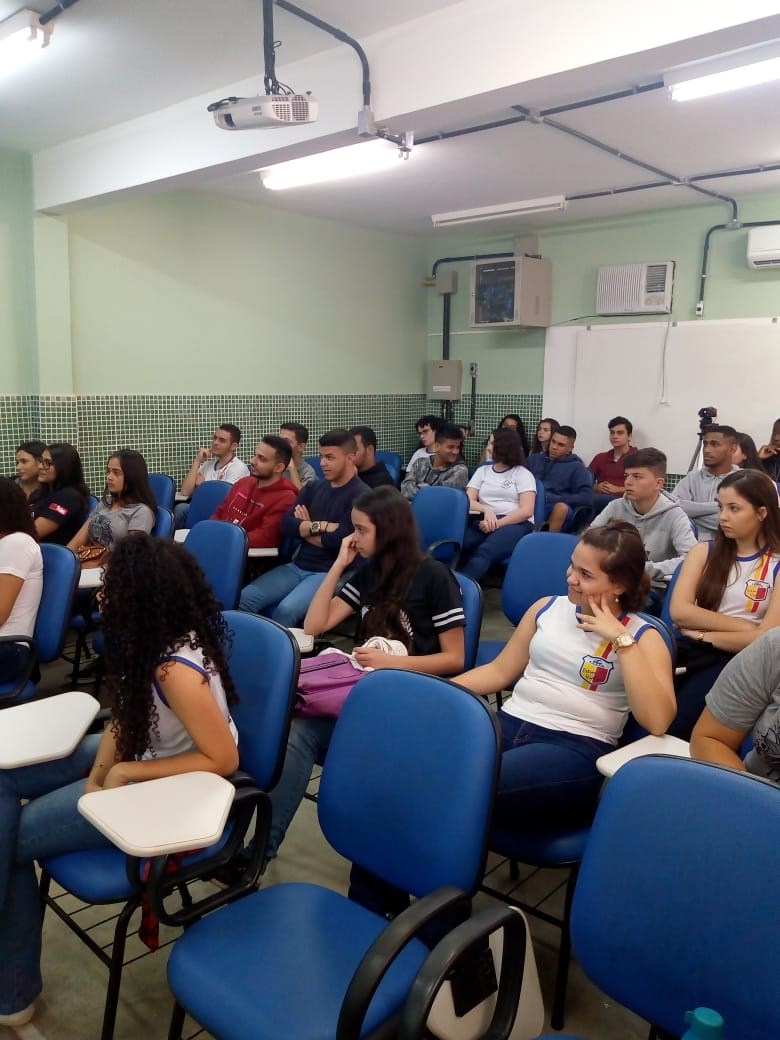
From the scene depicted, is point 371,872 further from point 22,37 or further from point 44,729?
point 22,37

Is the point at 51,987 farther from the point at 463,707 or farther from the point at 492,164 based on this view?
the point at 492,164

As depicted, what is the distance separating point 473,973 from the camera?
122cm

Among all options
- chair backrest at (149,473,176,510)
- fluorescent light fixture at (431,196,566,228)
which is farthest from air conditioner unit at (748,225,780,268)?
chair backrest at (149,473,176,510)

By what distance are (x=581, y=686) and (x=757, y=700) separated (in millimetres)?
464

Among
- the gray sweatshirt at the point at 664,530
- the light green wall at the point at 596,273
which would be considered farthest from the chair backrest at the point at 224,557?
the light green wall at the point at 596,273

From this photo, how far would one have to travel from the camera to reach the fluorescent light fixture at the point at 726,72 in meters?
3.12

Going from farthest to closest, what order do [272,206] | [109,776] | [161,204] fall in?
[272,206] → [161,204] → [109,776]

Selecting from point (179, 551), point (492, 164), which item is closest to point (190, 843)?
point (179, 551)

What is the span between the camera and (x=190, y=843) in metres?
1.30

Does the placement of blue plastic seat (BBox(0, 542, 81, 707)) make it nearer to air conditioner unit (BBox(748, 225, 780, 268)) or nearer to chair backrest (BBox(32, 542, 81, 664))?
chair backrest (BBox(32, 542, 81, 664))

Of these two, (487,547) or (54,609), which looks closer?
(54,609)

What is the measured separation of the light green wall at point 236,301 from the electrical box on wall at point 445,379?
0.25m

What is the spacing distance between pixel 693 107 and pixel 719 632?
10.1 ft

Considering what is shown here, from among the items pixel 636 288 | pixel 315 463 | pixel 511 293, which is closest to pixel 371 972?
pixel 315 463
